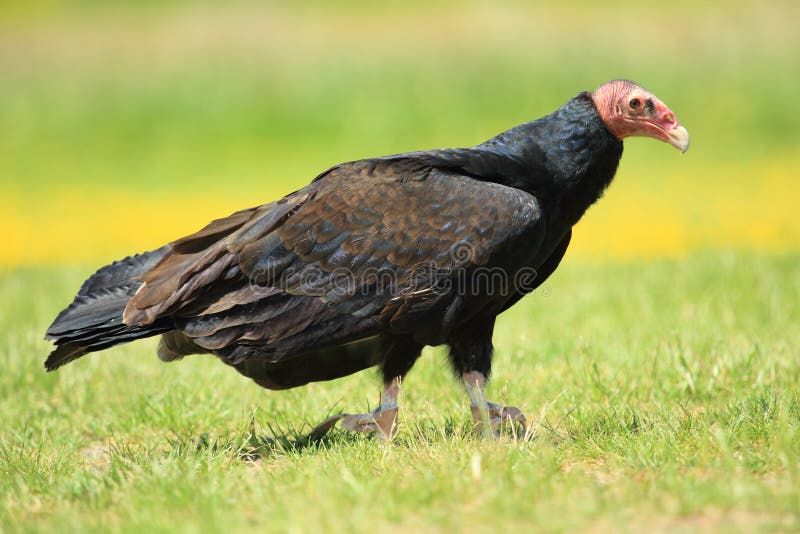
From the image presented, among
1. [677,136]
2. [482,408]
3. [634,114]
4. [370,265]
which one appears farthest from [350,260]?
[677,136]

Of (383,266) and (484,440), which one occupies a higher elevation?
(383,266)

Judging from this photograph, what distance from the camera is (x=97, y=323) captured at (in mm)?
3605

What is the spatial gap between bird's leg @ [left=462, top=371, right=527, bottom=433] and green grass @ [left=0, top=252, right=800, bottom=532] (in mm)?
139

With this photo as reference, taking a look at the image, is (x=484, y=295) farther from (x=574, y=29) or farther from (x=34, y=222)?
(x=574, y=29)

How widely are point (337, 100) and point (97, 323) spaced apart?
32.2 ft

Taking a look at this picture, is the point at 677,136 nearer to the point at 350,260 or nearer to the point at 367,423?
the point at 350,260

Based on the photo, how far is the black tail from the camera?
11.8ft

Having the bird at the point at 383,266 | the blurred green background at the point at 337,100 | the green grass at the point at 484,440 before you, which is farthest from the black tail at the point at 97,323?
the blurred green background at the point at 337,100

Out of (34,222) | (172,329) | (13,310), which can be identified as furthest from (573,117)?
(34,222)

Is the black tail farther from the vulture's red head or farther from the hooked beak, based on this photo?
the hooked beak

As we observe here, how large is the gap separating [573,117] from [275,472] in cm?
174

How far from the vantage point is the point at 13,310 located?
6.15m

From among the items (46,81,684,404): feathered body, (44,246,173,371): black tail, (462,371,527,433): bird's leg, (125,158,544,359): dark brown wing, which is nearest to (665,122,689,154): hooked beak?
(46,81,684,404): feathered body

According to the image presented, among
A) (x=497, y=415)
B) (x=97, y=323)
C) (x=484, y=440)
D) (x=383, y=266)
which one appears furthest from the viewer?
(x=497, y=415)
